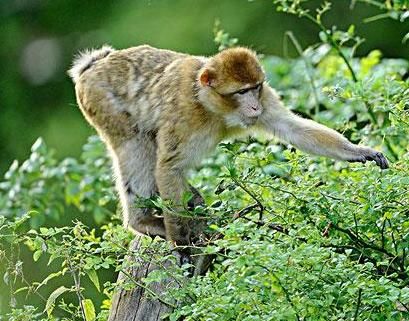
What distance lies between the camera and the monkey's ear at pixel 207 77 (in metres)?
5.51

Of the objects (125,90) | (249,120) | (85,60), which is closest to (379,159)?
(249,120)

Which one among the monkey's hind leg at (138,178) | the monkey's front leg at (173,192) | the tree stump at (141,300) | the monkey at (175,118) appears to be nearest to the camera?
the tree stump at (141,300)

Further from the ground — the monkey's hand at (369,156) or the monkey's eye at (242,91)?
the monkey's eye at (242,91)

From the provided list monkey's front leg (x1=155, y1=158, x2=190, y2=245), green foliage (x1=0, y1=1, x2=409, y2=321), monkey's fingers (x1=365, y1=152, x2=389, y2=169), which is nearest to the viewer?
green foliage (x1=0, y1=1, x2=409, y2=321)

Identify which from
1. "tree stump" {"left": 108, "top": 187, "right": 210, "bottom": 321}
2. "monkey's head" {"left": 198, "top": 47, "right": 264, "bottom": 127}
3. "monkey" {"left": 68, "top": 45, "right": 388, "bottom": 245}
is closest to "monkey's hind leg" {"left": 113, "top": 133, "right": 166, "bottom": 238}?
"monkey" {"left": 68, "top": 45, "right": 388, "bottom": 245}

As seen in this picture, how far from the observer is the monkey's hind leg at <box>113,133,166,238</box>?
5.61 metres

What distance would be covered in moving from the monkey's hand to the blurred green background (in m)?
5.46

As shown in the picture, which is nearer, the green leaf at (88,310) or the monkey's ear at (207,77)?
the green leaf at (88,310)

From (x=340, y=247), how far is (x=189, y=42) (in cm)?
724

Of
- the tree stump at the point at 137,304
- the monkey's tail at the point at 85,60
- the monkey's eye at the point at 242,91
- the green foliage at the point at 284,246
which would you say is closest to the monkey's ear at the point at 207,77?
the monkey's eye at the point at 242,91

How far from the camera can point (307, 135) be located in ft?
18.0

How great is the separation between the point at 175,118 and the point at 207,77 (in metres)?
0.23

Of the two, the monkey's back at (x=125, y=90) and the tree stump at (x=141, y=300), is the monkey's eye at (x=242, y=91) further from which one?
the tree stump at (x=141, y=300)

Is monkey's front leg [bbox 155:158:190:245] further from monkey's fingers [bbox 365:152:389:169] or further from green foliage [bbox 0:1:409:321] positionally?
monkey's fingers [bbox 365:152:389:169]
